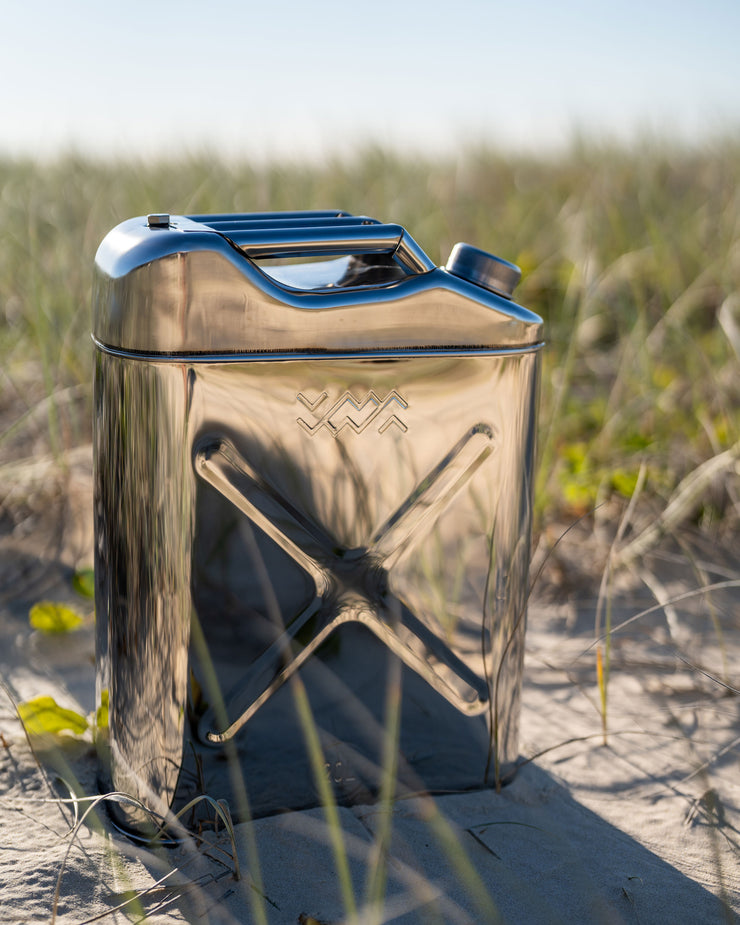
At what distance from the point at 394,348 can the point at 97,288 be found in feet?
1.07

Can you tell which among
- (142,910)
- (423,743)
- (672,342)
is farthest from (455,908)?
(672,342)

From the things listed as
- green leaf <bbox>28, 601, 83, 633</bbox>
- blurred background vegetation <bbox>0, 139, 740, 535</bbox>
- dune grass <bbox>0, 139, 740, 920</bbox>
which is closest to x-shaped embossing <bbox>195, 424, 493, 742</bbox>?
dune grass <bbox>0, 139, 740, 920</bbox>

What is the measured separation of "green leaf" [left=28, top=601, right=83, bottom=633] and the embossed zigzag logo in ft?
2.29

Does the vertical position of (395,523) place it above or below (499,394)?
below

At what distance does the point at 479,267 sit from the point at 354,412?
0.24m

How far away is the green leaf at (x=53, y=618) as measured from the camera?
54.6 inches

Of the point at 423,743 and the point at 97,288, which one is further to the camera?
the point at 423,743

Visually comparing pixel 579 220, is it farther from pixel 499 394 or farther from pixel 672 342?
pixel 499 394

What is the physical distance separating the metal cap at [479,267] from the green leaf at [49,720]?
740mm

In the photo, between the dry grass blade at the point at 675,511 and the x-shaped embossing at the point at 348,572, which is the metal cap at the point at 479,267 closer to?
the x-shaped embossing at the point at 348,572

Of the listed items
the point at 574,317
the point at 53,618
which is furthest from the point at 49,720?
the point at 574,317

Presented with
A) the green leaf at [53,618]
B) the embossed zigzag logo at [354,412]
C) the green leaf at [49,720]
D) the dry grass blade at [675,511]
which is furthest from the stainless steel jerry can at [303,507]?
the dry grass blade at [675,511]

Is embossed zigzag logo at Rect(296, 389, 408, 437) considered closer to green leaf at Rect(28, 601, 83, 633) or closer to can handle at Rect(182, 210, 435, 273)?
can handle at Rect(182, 210, 435, 273)

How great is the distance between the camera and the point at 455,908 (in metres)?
0.90
